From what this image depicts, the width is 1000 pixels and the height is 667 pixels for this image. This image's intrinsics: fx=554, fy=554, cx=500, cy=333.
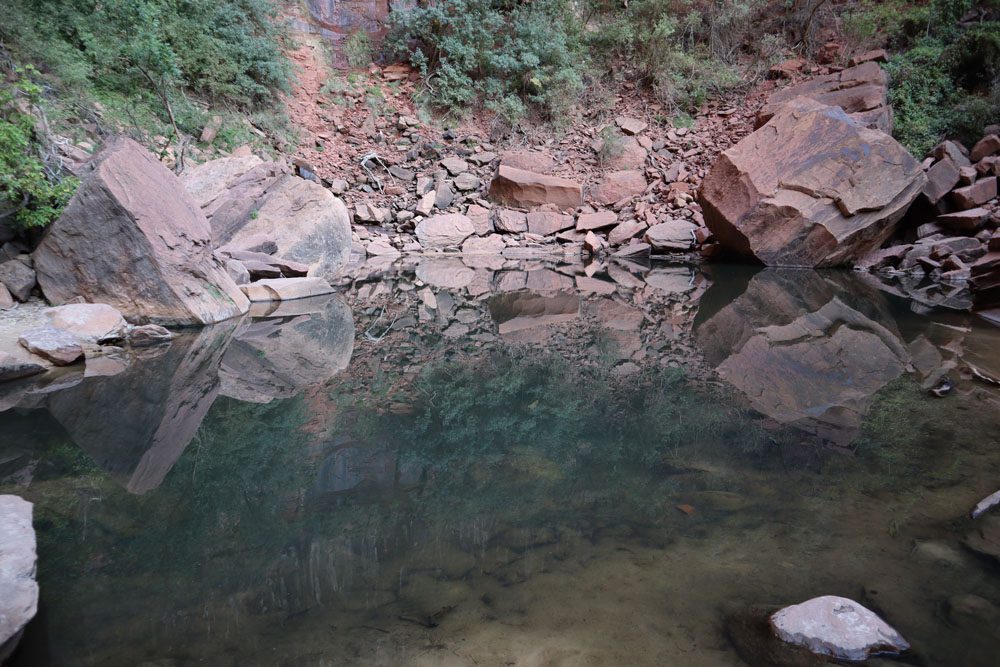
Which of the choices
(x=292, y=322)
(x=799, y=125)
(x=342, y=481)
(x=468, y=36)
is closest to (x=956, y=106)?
(x=799, y=125)

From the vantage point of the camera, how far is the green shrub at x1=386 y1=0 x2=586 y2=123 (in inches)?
595

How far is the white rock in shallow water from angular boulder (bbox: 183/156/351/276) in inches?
328

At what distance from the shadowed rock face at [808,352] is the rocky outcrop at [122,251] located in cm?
538

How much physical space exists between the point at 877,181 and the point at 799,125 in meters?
1.66

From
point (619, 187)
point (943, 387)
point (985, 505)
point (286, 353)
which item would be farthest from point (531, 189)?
point (985, 505)

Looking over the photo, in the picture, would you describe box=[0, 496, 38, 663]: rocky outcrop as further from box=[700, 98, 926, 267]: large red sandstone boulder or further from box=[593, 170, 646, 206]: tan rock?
box=[593, 170, 646, 206]: tan rock

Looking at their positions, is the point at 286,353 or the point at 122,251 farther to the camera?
the point at 122,251

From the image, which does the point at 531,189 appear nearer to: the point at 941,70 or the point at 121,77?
the point at 121,77

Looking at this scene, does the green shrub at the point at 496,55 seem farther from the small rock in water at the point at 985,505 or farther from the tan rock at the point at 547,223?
the small rock in water at the point at 985,505

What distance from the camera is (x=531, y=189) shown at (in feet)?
42.7

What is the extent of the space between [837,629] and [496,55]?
1610 cm

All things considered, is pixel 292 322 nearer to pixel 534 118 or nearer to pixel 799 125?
pixel 799 125

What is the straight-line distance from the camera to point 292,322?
629 cm

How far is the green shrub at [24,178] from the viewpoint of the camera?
528 cm
